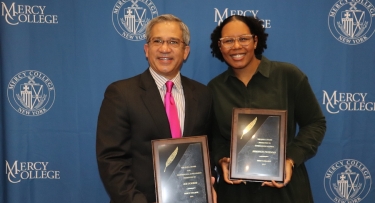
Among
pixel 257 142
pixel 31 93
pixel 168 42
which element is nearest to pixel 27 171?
pixel 31 93

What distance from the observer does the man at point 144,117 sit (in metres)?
1.81

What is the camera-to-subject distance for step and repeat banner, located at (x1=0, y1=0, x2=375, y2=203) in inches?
106

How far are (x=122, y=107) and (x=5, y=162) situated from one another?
4.80 feet

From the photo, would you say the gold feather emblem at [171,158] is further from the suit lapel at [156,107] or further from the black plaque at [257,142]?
the black plaque at [257,142]

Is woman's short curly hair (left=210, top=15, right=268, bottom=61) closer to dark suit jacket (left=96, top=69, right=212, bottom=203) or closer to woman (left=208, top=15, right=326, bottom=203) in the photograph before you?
woman (left=208, top=15, right=326, bottom=203)

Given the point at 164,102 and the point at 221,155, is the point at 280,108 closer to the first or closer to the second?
the point at 221,155

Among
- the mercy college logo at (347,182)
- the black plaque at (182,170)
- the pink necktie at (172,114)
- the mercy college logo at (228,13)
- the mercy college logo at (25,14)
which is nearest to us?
the black plaque at (182,170)

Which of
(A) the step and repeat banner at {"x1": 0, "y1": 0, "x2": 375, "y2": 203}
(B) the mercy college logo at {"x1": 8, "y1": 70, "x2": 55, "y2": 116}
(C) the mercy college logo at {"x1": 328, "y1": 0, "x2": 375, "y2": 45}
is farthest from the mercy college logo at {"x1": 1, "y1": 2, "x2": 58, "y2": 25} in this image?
(C) the mercy college logo at {"x1": 328, "y1": 0, "x2": 375, "y2": 45}

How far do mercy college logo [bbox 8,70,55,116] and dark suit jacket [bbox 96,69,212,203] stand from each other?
3.40 feet

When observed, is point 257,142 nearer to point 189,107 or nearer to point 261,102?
point 261,102

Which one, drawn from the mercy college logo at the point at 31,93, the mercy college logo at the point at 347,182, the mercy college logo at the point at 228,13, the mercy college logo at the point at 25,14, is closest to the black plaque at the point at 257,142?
the mercy college logo at the point at 228,13

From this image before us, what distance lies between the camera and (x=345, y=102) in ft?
9.37

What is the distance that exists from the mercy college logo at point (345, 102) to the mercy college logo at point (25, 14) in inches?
89.8

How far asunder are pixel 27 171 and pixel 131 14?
58.5 inches
